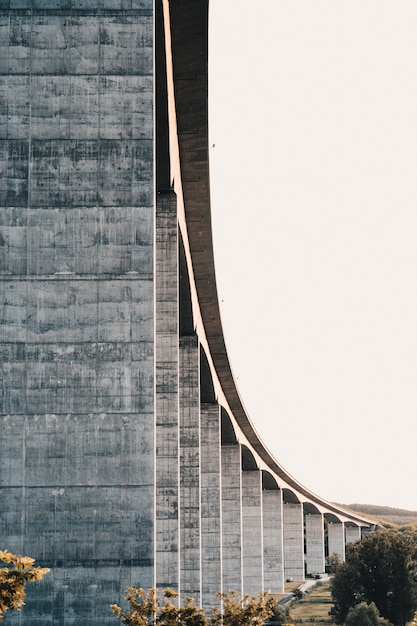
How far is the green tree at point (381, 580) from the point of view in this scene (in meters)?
63.4

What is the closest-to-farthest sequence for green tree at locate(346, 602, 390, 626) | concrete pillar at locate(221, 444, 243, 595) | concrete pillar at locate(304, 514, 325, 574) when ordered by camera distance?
green tree at locate(346, 602, 390, 626)
concrete pillar at locate(221, 444, 243, 595)
concrete pillar at locate(304, 514, 325, 574)

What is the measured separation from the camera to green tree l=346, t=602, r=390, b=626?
55438 mm

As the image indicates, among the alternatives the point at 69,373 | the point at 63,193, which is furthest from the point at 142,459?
the point at 63,193

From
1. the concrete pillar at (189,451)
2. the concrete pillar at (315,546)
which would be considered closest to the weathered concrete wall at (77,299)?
the concrete pillar at (189,451)

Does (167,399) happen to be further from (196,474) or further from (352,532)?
(352,532)

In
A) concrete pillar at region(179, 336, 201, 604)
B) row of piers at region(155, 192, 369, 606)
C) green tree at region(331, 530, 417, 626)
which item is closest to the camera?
row of piers at region(155, 192, 369, 606)

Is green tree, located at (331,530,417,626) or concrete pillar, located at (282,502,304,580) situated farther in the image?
concrete pillar, located at (282,502,304,580)

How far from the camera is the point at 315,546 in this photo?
13638 cm

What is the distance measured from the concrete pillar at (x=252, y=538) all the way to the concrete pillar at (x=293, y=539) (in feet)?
109

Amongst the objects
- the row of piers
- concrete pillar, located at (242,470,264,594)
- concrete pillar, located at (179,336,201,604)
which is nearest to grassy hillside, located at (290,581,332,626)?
concrete pillar, located at (242,470,264,594)

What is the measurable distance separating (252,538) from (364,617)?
3050cm

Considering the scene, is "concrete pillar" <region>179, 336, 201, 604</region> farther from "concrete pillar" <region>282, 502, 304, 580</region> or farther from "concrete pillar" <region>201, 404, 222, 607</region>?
"concrete pillar" <region>282, 502, 304, 580</region>

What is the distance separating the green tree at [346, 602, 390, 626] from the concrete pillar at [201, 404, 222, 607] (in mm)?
7795

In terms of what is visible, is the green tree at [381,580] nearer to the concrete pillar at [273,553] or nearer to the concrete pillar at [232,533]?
the concrete pillar at [232,533]
